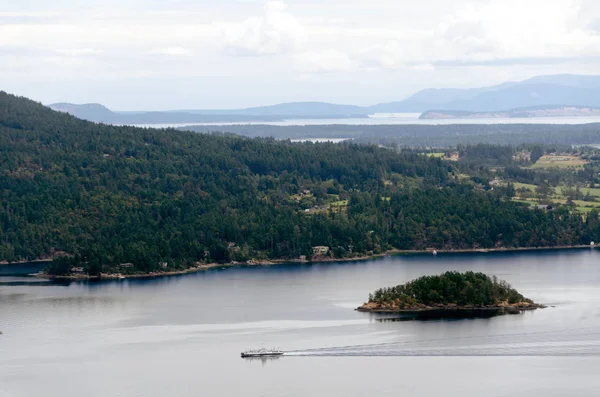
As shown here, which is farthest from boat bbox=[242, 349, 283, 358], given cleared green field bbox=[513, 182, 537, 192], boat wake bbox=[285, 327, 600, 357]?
cleared green field bbox=[513, 182, 537, 192]

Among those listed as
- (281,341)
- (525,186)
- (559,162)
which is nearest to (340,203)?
(525,186)

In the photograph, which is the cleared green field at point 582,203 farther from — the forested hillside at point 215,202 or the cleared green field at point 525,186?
the forested hillside at point 215,202

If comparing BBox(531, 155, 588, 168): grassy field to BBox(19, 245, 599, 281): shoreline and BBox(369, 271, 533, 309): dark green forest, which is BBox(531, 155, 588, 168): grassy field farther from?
BBox(369, 271, 533, 309): dark green forest

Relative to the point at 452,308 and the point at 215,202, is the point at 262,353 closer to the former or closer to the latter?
the point at 452,308

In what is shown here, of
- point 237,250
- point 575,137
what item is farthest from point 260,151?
point 575,137

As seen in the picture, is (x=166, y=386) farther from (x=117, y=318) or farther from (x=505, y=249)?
(x=505, y=249)

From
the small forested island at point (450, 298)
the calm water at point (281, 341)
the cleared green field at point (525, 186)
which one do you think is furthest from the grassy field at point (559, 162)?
the small forested island at point (450, 298)
